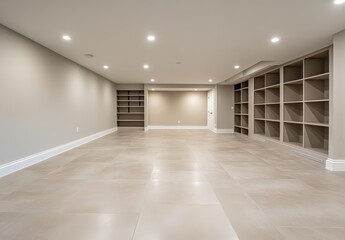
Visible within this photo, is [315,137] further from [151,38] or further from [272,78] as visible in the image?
[151,38]

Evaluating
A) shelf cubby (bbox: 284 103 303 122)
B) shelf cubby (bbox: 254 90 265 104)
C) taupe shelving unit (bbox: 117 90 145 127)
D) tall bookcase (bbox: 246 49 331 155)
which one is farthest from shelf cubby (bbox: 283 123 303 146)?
taupe shelving unit (bbox: 117 90 145 127)

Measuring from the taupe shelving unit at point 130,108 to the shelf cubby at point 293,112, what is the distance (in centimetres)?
684

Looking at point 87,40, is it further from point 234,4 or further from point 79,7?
point 234,4

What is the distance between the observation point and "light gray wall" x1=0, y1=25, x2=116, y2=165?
3322 millimetres

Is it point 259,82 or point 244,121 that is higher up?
point 259,82

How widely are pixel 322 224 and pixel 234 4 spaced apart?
8.38ft

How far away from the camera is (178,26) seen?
3203 mm

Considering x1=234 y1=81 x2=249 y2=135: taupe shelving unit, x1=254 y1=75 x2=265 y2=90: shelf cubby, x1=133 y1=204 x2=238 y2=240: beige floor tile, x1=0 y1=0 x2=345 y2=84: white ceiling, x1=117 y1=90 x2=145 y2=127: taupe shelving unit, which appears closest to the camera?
x1=133 y1=204 x2=238 y2=240: beige floor tile

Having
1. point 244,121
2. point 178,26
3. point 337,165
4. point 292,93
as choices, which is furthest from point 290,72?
point 178,26

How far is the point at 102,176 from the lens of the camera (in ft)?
10.5

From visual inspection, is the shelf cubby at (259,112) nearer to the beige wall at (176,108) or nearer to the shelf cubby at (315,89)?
the shelf cubby at (315,89)

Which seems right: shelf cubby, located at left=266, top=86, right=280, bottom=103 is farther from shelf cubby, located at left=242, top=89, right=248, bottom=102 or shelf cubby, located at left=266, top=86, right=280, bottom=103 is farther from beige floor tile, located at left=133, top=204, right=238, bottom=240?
beige floor tile, located at left=133, top=204, right=238, bottom=240

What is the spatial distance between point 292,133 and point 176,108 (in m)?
6.62

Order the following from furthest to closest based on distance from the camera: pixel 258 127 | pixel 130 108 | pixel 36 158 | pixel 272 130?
pixel 130 108 → pixel 258 127 → pixel 272 130 → pixel 36 158
